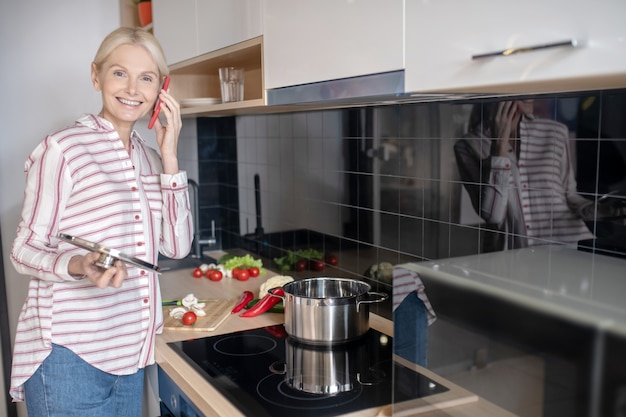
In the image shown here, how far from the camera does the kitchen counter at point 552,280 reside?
0.75 metres

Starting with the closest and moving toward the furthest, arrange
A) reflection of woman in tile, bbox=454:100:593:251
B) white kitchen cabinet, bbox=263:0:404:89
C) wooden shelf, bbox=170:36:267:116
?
white kitchen cabinet, bbox=263:0:404:89, reflection of woman in tile, bbox=454:100:593:251, wooden shelf, bbox=170:36:267:116

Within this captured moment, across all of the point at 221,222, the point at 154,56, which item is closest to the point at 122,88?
the point at 154,56

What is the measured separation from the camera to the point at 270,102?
5.36 ft

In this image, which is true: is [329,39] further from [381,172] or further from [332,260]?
[332,260]

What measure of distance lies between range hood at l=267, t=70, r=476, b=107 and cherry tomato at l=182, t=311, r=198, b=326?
2.24 ft

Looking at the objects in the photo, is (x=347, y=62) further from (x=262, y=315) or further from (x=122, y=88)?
(x=262, y=315)

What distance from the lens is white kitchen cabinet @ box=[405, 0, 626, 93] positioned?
2.56 ft

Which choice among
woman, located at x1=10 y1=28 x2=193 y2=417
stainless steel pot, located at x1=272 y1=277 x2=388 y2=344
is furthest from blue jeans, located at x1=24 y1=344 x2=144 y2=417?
stainless steel pot, located at x1=272 y1=277 x2=388 y2=344

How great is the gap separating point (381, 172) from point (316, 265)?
51cm

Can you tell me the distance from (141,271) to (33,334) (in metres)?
0.28

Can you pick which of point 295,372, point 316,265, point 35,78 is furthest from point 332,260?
point 35,78

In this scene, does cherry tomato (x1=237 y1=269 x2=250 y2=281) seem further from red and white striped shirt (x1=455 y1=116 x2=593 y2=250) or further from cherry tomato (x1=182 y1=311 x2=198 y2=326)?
red and white striped shirt (x1=455 y1=116 x2=593 y2=250)

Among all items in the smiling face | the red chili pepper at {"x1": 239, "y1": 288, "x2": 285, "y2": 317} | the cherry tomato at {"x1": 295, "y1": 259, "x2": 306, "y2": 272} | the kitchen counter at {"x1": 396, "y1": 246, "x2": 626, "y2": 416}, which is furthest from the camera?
the cherry tomato at {"x1": 295, "y1": 259, "x2": 306, "y2": 272}

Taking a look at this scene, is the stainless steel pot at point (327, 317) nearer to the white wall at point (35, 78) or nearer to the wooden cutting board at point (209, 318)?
the wooden cutting board at point (209, 318)
